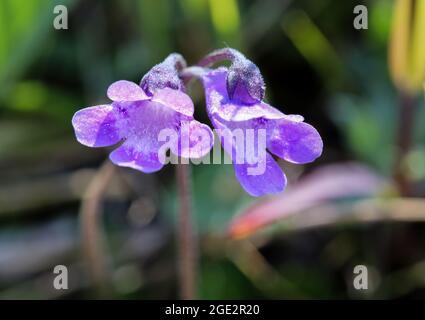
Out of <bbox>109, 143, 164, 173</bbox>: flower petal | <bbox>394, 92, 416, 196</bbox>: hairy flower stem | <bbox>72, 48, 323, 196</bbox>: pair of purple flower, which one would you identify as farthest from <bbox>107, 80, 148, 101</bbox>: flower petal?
<bbox>394, 92, 416, 196</bbox>: hairy flower stem

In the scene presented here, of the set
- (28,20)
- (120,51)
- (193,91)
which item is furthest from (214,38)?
(28,20)

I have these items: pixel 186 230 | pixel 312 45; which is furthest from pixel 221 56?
pixel 312 45

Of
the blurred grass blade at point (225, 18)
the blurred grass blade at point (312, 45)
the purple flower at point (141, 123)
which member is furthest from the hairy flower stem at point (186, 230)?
the blurred grass blade at point (312, 45)

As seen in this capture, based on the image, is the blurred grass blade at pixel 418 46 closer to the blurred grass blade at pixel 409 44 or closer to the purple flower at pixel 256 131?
the blurred grass blade at pixel 409 44

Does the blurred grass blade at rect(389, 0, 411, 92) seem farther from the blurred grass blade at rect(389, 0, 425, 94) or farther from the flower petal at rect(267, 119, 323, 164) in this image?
the flower petal at rect(267, 119, 323, 164)

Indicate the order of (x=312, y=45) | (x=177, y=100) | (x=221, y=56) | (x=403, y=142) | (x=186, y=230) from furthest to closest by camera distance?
(x=312, y=45)
(x=403, y=142)
(x=186, y=230)
(x=221, y=56)
(x=177, y=100)

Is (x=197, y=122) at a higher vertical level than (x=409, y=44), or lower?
lower

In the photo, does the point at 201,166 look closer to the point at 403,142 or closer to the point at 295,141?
the point at 403,142
